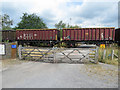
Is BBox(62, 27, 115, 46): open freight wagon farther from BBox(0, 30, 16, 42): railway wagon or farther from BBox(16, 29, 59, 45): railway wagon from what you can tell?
BBox(0, 30, 16, 42): railway wagon

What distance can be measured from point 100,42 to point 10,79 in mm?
16395

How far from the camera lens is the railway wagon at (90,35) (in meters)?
16.6

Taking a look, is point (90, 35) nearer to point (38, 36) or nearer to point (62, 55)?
point (38, 36)

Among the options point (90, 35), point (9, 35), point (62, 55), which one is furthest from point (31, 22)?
point (62, 55)

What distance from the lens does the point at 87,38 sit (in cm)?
1733

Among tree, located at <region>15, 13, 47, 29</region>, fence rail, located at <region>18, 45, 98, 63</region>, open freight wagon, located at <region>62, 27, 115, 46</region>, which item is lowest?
fence rail, located at <region>18, 45, 98, 63</region>

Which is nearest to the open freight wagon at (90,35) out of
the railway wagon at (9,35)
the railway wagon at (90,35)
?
the railway wagon at (90,35)

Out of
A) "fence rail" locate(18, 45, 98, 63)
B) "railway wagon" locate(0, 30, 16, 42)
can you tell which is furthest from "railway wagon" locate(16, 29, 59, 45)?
"fence rail" locate(18, 45, 98, 63)

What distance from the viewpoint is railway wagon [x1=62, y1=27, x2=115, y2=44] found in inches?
653

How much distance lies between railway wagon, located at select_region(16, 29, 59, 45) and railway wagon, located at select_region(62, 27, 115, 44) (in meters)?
2.16

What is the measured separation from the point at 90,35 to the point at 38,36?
10.2 meters

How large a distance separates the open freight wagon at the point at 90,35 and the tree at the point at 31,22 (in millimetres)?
27162

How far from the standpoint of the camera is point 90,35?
17.2 metres

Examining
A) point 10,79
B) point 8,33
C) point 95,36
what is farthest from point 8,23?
point 10,79
